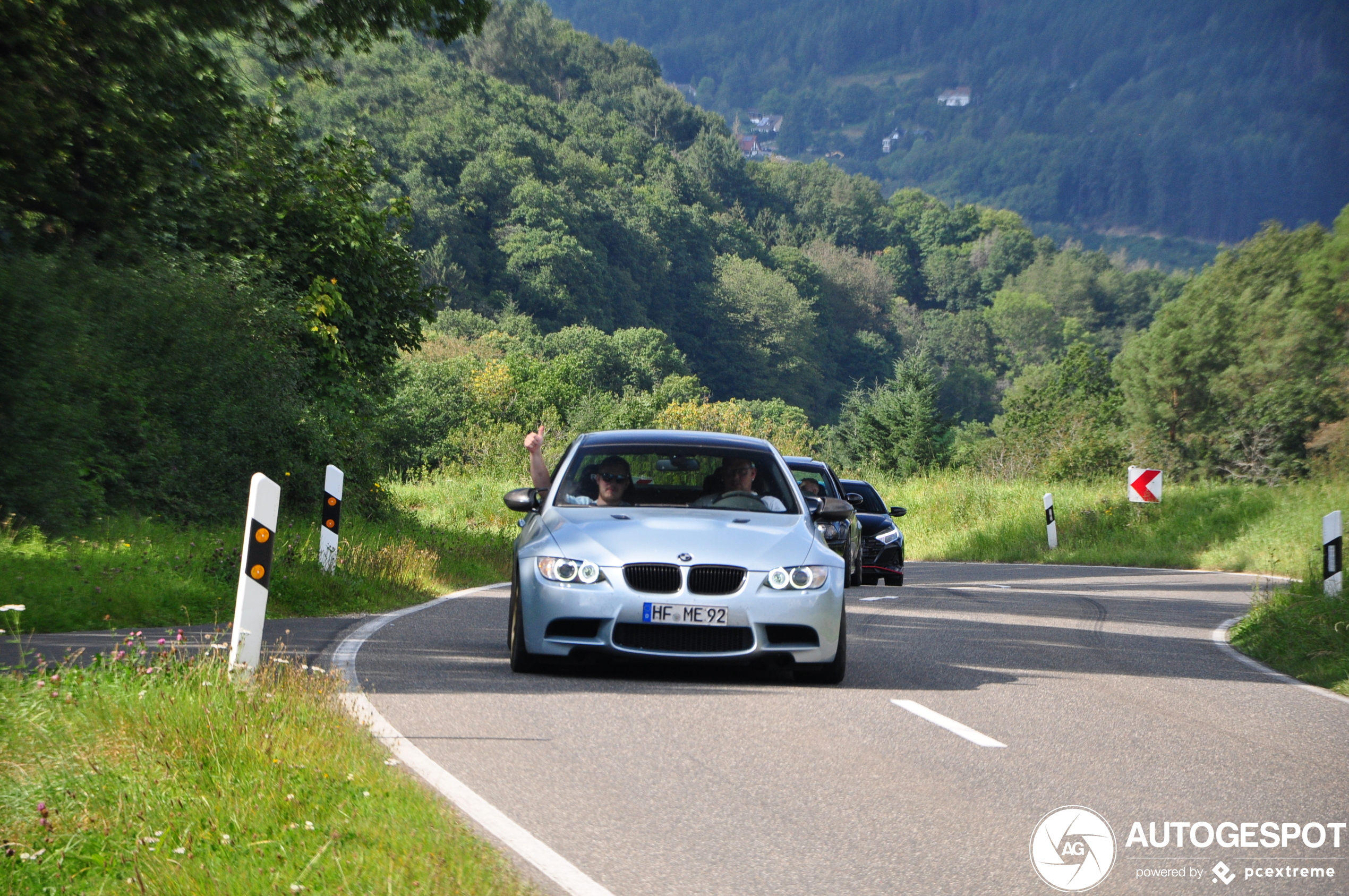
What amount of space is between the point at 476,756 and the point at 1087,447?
48483mm

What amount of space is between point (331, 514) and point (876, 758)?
9.42 m

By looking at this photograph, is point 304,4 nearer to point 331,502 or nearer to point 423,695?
point 331,502

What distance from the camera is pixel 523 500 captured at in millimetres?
9766

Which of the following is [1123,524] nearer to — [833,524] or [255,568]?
[833,524]

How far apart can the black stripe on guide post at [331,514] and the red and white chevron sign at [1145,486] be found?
20.9m

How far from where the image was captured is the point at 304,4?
54.6 ft

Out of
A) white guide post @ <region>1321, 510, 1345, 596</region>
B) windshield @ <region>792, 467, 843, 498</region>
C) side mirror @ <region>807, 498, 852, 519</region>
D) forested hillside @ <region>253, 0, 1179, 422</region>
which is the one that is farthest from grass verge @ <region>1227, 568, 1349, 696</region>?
forested hillside @ <region>253, 0, 1179, 422</region>

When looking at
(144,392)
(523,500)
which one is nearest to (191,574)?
(523,500)

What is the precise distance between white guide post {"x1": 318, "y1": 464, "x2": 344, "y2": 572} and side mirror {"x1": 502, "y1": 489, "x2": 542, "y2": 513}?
539cm

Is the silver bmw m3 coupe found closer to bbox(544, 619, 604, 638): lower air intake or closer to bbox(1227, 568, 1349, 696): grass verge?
bbox(544, 619, 604, 638): lower air intake

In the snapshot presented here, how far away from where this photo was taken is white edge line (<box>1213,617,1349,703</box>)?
10156 mm

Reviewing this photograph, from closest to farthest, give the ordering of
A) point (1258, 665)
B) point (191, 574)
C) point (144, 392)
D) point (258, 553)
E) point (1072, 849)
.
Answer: point (1072, 849) → point (258, 553) → point (1258, 665) → point (191, 574) → point (144, 392)

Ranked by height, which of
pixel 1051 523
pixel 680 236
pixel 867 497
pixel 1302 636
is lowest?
pixel 1302 636

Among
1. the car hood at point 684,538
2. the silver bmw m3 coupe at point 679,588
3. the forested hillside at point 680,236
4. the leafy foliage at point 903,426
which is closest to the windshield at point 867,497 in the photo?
the silver bmw m3 coupe at point 679,588
